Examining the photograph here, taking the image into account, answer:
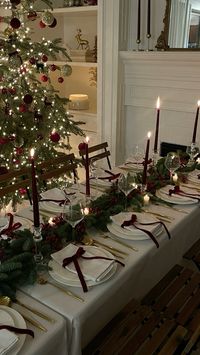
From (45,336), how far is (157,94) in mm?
2562

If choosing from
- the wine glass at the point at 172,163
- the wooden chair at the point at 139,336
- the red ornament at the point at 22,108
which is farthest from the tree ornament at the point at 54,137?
the wooden chair at the point at 139,336

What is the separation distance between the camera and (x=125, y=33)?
308 centimetres

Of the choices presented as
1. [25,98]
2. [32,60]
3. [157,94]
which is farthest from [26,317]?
[157,94]

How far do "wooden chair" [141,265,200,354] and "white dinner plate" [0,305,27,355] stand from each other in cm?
59

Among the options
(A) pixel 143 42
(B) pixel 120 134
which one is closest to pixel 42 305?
(B) pixel 120 134

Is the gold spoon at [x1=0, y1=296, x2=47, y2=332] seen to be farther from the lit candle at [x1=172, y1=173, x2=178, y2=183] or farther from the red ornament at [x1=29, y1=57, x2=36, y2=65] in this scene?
the red ornament at [x1=29, y1=57, x2=36, y2=65]

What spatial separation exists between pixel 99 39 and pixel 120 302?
8.09ft

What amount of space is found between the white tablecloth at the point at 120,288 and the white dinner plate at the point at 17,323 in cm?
10

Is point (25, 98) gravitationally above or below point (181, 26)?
below

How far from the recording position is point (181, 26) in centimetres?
283

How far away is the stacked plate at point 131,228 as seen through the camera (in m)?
1.38

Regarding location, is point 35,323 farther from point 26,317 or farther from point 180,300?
point 180,300

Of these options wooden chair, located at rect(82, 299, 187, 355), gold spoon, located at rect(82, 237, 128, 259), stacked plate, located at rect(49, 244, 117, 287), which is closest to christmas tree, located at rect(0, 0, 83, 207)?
gold spoon, located at rect(82, 237, 128, 259)

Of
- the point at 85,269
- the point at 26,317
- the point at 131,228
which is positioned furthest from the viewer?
the point at 131,228
